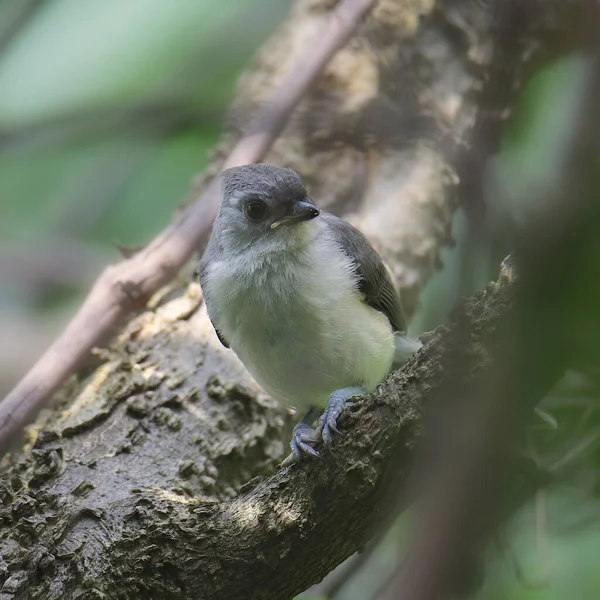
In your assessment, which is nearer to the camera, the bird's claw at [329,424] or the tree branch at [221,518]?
the tree branch at [221,518]

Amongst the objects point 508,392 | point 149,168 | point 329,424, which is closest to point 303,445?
point 329,424

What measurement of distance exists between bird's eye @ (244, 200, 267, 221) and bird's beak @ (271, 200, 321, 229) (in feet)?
0.37

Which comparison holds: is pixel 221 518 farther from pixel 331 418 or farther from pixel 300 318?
pixel 300 318

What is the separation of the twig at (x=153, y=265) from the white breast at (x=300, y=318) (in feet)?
2.65

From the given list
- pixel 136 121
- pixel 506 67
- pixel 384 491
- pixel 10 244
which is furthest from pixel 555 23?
pixel 10 244

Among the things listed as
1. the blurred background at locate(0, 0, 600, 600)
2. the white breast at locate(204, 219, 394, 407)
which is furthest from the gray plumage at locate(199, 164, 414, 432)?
the blurred background at locate(0, 0, 600, 600)

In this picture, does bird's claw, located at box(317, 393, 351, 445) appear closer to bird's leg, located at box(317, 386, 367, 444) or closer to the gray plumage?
bird's leg, located at box(317, 386, 367, 444)

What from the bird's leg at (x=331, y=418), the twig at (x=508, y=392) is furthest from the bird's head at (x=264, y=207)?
the twig at (x=508, y=392)

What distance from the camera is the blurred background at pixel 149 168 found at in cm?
140

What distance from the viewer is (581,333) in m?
0.98

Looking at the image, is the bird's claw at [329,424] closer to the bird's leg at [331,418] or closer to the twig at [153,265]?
Answer: the bird's leg at [331,418]

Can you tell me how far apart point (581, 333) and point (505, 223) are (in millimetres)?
166

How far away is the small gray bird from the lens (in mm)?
3529

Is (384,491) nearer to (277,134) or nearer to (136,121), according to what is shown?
(136,121)
